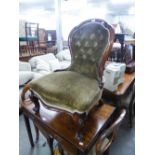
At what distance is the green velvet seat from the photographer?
2.94ft

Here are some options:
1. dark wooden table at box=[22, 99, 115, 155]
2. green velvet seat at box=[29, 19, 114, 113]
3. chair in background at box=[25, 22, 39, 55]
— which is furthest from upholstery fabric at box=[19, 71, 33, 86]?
chair in background at box=[25, 22, 39, 55]

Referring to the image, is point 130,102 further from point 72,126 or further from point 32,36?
point 32,36

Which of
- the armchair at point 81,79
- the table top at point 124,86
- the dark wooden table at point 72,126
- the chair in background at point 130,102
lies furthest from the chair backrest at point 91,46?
the chair in background at point 130,102

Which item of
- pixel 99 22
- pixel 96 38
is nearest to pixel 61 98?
pixel 96 38

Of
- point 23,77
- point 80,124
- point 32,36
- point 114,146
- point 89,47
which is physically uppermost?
point 32,36

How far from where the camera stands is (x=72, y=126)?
0.99 meters

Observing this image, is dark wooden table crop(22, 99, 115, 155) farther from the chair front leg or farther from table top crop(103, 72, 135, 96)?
table top crop(103, 72, 135, 96)

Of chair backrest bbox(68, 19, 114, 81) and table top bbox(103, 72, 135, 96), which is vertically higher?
chair backrest bbox(68, 19, 114, 81)

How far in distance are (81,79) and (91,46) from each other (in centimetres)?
27

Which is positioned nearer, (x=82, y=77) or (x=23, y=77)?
(x=82, y=77)

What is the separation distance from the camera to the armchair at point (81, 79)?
2.89 ft

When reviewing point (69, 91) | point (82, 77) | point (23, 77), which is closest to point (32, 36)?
point (23, 77)

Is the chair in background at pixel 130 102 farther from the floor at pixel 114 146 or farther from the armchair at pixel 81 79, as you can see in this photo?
the armchair at pixel 81 79
